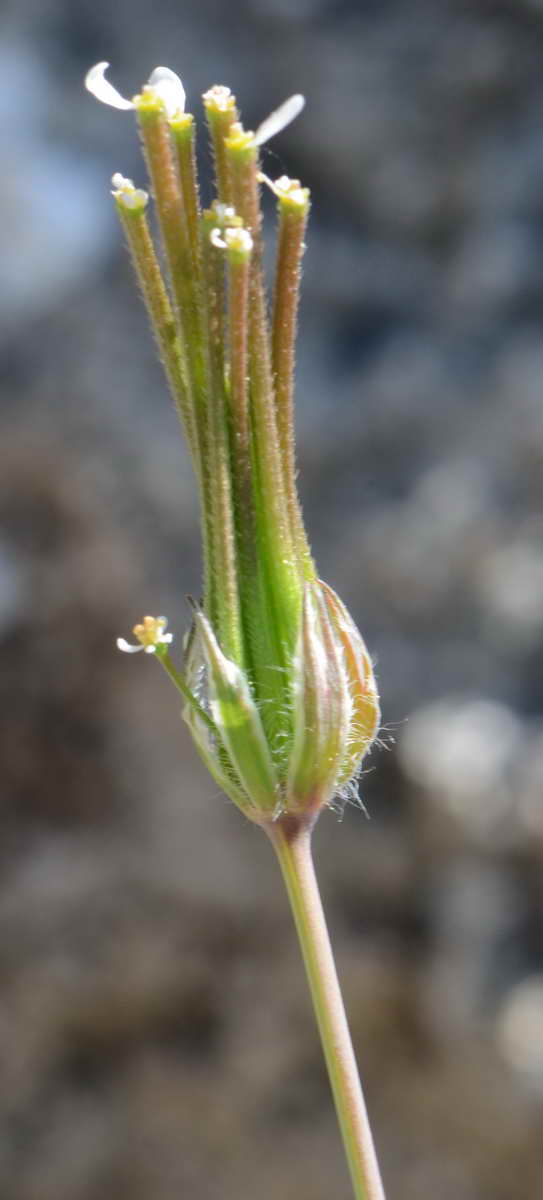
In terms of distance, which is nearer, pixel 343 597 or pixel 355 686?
pixel 355 686

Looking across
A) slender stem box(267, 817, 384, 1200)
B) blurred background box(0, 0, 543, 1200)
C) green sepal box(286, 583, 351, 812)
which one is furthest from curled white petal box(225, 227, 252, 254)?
blurred background box(0, 0, 543, 1200)

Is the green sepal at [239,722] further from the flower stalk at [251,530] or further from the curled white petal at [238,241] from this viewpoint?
the curled white petal at [238,241]

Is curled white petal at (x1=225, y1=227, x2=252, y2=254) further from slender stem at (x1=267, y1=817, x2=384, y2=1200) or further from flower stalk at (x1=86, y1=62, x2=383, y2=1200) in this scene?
slender stem at (x1=267, y1=817, x2=384, y2=1200)

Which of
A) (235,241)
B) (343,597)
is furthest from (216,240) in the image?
(343,597)

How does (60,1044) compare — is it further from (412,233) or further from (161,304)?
(161,304)

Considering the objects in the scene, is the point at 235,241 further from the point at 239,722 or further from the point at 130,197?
the point at 239,722

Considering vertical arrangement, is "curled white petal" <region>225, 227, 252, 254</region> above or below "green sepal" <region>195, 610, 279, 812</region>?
above

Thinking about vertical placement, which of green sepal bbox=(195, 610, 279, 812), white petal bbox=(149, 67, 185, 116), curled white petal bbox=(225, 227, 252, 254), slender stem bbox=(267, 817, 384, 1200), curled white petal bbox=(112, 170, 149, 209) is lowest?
slender stem bbox=(267, 817, 384, 1200)

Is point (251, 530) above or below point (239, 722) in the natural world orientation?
above

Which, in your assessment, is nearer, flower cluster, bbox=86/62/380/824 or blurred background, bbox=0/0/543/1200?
flower cluster, bbox=86/62/380/824
